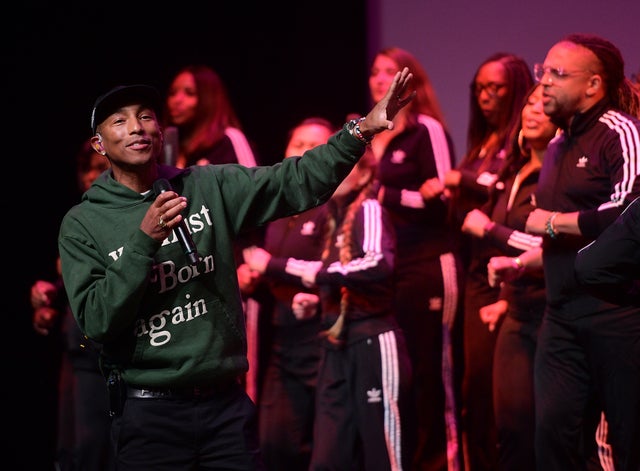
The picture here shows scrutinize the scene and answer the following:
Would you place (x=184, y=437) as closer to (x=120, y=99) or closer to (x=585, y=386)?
(x=120, y=99)

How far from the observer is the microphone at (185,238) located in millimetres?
2713

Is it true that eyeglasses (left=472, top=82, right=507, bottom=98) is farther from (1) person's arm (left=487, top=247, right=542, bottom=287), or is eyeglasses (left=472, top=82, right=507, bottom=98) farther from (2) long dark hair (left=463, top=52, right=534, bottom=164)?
(1) person's arm (left=487, top=247, right=542, bottom=287)

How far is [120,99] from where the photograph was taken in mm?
3055

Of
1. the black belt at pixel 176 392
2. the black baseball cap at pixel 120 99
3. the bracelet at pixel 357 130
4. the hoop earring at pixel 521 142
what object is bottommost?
the black belt at pixel 176 392

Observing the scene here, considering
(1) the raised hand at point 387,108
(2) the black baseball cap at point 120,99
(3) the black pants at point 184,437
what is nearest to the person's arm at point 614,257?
(1) the raised hand at point 387,108

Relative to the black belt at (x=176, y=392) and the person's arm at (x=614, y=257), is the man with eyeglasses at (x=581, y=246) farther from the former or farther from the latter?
the black belt at (x=176, y=392)

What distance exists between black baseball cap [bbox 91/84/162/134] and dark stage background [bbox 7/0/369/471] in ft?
8.81

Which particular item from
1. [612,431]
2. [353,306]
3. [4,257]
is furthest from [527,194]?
[4,257]

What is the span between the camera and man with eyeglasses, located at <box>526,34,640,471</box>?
3375 mm

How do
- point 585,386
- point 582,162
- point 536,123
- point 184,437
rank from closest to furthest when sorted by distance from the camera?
point 184,437, point 585,386, point 582,162, point 536,123

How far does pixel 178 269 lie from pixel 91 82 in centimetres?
304

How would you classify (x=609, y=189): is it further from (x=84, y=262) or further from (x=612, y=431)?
(x=84, y=262)

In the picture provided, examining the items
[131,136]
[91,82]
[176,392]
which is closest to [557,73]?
[131,136]

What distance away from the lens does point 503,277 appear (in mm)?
3855
